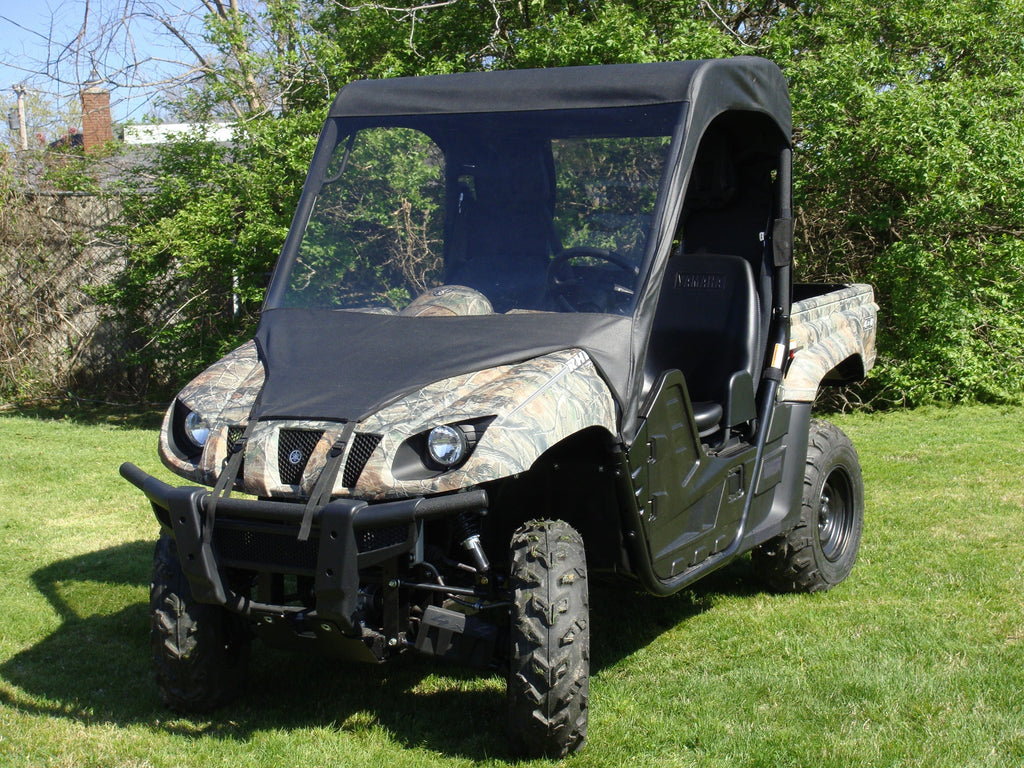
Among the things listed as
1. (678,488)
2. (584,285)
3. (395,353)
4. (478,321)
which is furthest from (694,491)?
(395,353)

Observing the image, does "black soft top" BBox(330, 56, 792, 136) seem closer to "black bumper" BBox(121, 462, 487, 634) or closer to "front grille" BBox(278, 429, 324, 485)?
"front grille" BBox(278, 429, 324, 485)

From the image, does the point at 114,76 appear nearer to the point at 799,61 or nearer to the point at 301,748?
the point at 799,61

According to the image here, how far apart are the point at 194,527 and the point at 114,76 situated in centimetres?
1103

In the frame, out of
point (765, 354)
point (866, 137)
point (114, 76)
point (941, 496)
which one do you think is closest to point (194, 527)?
point (765, 354)

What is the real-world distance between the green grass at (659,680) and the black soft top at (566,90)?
218cm

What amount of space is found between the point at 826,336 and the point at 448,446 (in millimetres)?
2803

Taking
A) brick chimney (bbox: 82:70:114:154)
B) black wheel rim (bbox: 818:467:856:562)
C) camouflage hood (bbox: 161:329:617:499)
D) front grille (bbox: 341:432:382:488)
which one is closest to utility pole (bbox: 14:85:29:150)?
brick chimney (bbox: 82:70:114:154)

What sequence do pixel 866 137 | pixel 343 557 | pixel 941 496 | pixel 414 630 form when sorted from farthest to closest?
pixel 866 137
pixel 941 496
pixel 414 630
pixel 343 557

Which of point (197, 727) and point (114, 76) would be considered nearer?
point (197, 727)

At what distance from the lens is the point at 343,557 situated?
3.22 m

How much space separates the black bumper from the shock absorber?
0.21 m

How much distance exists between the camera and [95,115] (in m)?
18.3

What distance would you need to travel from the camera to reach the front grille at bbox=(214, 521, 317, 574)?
338cm

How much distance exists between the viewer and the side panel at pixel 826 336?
17.1ft
